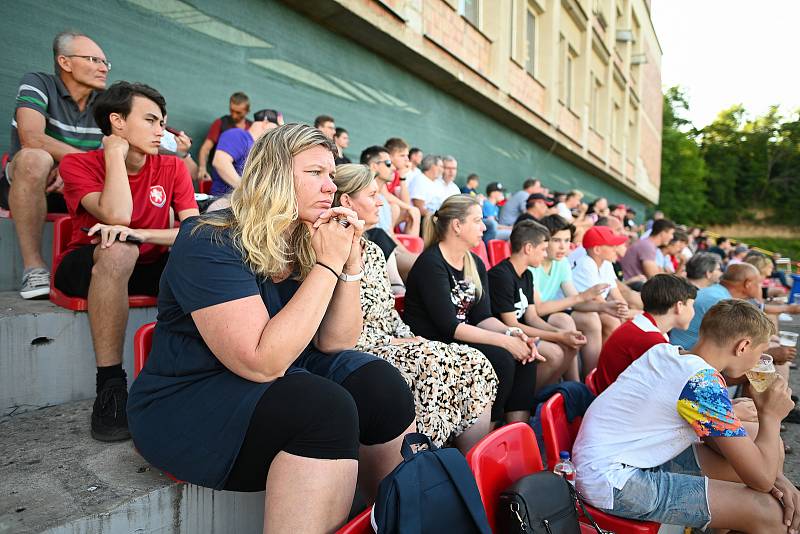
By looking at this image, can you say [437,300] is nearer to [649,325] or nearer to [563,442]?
[563,442]

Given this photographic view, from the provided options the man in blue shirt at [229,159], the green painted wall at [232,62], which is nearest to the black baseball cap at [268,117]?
the man in blue shirt at [229,159]

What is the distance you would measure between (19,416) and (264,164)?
152 centimetres

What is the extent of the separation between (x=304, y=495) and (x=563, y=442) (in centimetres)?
A: 146

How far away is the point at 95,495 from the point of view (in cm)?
149

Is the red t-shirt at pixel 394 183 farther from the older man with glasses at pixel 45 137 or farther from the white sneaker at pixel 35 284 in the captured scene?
the white sneaker at pixel 35 284

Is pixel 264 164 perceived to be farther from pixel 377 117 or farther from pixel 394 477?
pixel 377 117

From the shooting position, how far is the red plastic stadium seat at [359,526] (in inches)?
51.9

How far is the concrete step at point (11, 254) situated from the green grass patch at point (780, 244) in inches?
1906

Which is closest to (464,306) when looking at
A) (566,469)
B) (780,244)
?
(566,469)

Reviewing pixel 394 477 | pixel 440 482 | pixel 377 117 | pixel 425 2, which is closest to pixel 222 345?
pixel 394 477

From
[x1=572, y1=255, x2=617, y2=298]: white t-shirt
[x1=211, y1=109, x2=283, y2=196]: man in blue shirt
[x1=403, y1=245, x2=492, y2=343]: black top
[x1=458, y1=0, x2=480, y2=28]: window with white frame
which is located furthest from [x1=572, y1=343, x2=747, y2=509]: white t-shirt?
[x1=458, y1=0, x2=480, y2=28]: window with white frame

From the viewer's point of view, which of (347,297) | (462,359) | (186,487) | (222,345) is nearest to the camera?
(222,345)

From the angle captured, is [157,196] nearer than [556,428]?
No

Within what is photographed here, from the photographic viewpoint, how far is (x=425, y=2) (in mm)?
7574
